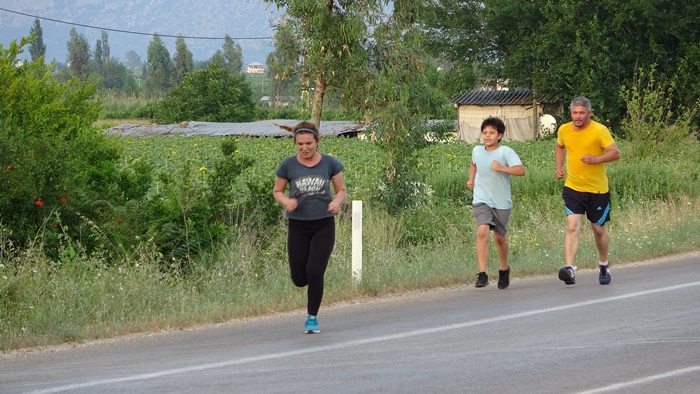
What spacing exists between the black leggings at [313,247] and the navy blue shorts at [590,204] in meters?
3.66

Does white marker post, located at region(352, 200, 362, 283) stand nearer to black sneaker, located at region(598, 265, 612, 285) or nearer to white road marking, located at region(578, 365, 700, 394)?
black sneaker, located at region(598, 265, 612, 285)

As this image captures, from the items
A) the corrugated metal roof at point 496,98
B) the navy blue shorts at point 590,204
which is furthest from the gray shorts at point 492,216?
the corrugated metal roof at point 496,98

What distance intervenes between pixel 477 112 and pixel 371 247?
61.5 meters

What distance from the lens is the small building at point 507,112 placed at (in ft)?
232

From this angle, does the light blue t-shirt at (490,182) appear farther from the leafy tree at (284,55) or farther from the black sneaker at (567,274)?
the leafy tree at (284,55)

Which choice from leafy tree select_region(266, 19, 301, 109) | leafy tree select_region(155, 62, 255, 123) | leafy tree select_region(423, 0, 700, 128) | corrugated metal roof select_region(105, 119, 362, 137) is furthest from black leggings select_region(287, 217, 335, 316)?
leafy tree select_region(155, 62, 255, 123)

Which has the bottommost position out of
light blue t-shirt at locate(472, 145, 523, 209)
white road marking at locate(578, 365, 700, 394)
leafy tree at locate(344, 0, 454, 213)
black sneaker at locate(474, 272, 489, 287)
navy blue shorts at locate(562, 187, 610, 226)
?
black sneaker at locate(474, 272, 489, 287)

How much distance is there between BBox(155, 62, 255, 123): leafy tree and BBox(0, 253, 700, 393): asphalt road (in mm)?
81999

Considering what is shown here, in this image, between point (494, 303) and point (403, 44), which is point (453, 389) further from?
point (403, 44)

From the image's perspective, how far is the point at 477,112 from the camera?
74.7 meters

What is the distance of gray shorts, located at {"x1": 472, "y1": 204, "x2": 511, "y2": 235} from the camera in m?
11.8

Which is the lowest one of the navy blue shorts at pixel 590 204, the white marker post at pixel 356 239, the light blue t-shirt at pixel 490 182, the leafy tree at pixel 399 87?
the white marker post at pixel 356 239

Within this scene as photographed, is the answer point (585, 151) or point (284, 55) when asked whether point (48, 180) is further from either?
point (585, 151)

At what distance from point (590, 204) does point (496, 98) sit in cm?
6308
